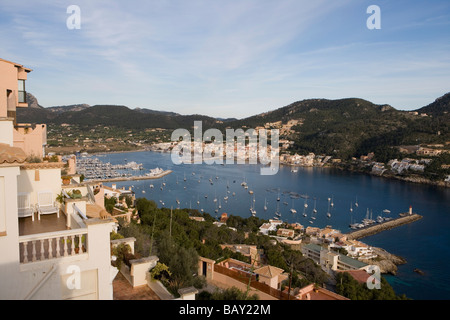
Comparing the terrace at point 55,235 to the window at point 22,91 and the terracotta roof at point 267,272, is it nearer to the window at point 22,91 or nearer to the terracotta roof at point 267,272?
the window at point 22,91

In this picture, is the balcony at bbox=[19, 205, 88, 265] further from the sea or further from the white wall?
the sea

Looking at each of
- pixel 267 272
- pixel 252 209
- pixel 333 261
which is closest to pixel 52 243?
pixel 267 272

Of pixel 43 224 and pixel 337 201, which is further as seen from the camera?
pixel 337 201

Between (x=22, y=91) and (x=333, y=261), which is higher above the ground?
(x=22, y=91)

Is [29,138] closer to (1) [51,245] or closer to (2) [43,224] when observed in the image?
(2) [43,224]

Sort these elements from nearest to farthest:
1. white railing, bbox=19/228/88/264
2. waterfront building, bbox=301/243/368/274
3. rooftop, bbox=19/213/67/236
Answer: white railing, bbox=19/228/88/264 → rooftop, bbox=19/213/67/236 → waterfront building, bbox=301/243/368/274

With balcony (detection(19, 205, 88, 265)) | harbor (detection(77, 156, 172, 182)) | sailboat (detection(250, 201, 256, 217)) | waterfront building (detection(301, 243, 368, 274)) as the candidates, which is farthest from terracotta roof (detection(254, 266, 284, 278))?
harbor (detection(77, 156, 172, 182))
